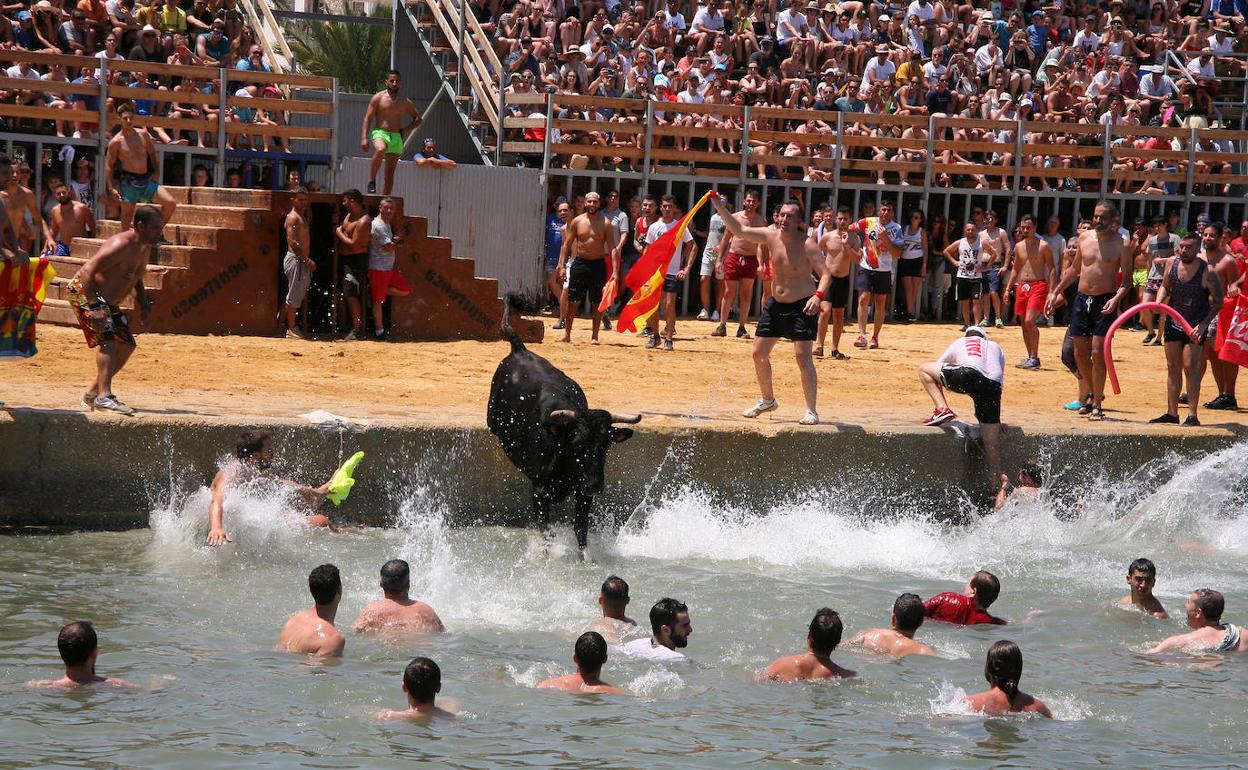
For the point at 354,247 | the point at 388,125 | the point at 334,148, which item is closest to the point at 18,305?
the point at 354,247

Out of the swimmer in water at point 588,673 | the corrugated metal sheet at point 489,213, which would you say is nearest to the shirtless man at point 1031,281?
the corrugated metal sheet at point 489,213

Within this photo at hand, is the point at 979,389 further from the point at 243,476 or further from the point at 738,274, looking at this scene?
the point at 738,274

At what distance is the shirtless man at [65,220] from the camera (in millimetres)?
17031

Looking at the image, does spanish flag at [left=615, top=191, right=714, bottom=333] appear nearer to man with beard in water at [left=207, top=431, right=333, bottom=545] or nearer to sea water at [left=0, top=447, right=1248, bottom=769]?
sea water at [left=0, top=447, right=1248, bottom=769]

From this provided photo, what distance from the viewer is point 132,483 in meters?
10.7

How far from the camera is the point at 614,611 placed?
8570 millimetres

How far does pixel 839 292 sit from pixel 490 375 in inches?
236

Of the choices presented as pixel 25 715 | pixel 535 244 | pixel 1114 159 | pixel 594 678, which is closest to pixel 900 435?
pixel 594 678

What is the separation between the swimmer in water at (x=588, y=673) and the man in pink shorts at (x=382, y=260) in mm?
9549

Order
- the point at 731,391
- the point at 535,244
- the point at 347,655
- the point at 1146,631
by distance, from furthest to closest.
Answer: the point at 535,244 < the point at 731,391 < the point at 1146,631 < the point at 347,655

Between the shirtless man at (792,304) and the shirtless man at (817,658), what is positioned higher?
the shirtless man at (792,304)

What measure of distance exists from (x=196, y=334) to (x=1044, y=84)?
14.6 meters

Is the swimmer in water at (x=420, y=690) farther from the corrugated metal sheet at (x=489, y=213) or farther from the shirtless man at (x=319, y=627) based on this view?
the corrugated metal sheet at (x=489, y=213)

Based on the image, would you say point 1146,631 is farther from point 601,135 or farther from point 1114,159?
point 1114,159
